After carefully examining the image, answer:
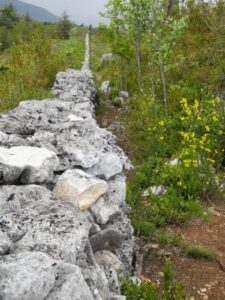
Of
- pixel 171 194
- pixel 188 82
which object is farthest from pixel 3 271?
pixel 188 82

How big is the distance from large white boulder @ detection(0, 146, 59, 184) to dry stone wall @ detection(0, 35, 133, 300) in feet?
0.03

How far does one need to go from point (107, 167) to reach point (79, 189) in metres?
1.01

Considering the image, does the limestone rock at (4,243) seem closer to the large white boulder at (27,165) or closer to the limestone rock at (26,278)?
the limestone rock at (26,278)

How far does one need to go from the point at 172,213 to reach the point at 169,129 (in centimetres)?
413

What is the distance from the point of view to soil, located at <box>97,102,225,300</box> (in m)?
5.60

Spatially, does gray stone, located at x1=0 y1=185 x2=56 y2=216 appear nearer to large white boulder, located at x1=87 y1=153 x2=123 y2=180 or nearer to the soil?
large white boulder, located at x1=87 y1=153 x2=123 y2=180

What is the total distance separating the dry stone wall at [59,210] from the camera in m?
2.95

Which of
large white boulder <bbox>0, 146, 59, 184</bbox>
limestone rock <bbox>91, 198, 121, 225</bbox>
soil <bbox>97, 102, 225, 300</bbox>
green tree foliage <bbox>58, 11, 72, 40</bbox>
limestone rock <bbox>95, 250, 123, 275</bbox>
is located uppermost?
green tree foliage <bbox>58, 11, 72, 40</bbox>

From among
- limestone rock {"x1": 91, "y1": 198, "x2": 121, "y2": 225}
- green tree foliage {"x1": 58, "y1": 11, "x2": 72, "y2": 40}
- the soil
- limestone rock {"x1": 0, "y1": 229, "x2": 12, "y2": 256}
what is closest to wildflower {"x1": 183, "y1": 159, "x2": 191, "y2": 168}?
the soil

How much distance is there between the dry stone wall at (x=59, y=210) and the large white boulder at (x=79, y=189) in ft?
0.03

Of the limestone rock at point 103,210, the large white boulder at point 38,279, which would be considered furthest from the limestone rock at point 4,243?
the limestone rock at point 103,210

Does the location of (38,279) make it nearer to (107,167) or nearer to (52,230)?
(52,230)

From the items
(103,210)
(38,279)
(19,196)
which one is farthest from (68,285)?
(103,210)

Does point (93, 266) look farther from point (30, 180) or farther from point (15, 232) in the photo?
point (30, 180)
